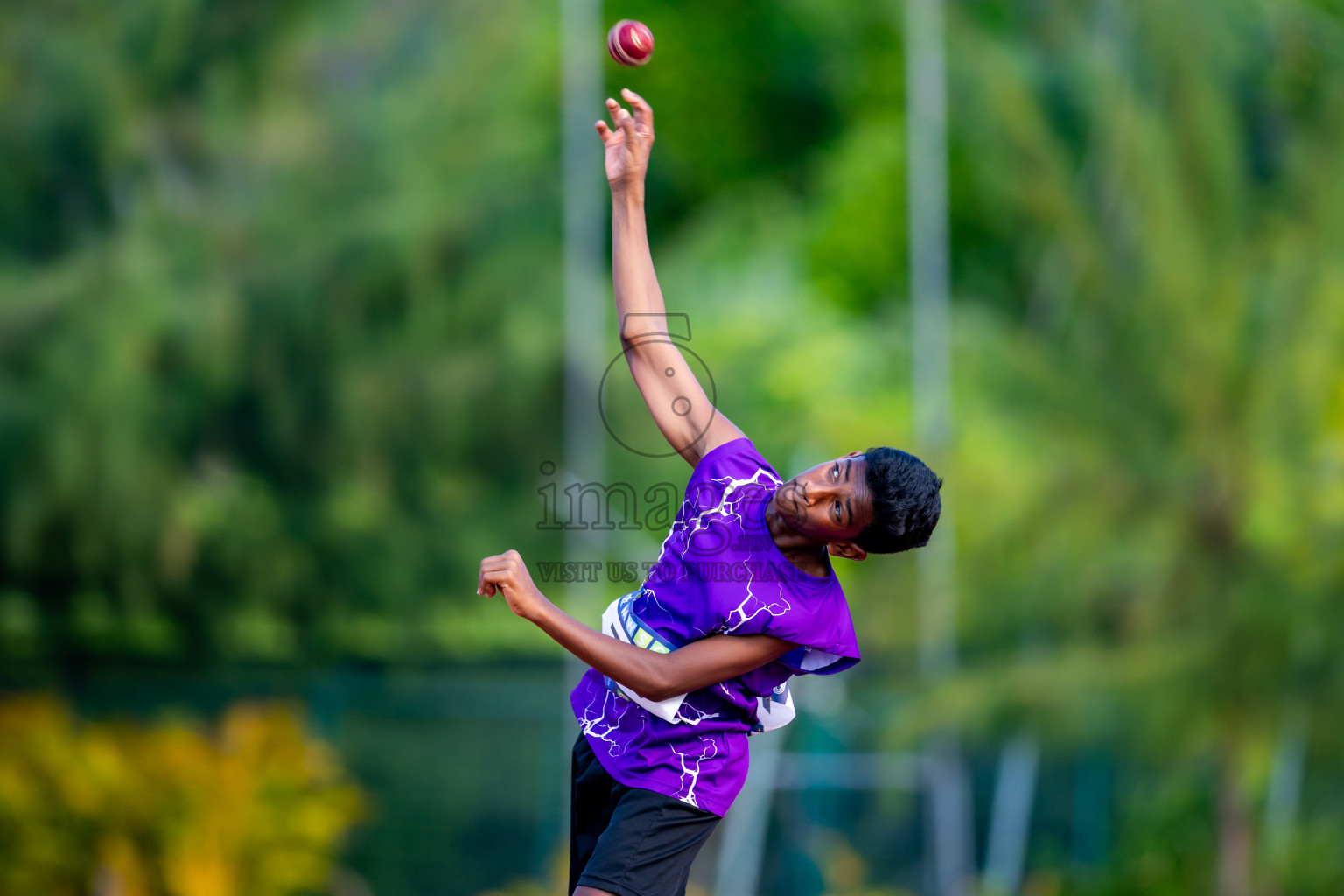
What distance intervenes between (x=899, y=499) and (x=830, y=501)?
0.51ft

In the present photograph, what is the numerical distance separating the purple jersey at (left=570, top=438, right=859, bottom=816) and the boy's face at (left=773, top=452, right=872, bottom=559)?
0.40 ft

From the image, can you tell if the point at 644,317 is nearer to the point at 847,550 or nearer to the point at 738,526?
the point at 738,526

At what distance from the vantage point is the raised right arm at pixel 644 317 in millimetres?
3803

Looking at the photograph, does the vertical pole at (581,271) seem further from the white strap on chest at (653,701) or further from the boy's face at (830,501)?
the boy's face at (830,501)

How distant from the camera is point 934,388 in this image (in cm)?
955

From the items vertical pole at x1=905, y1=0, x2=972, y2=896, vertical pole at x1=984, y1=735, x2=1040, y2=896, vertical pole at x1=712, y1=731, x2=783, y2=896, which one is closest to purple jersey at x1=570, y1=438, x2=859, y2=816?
vertical pole at x1=905, y1=0, x2=972, y2=896

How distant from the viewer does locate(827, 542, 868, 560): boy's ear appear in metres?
3.46

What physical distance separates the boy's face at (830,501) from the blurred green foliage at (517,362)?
5271mm

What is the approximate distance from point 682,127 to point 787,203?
1.64 m

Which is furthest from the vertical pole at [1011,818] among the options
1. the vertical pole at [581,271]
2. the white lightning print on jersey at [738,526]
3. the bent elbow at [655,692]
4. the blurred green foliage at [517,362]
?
the bent elbow at [655,692]

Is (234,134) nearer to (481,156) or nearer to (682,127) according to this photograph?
(481,156)

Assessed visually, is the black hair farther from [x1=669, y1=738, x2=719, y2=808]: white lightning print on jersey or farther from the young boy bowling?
[x1=669, y1=738, x2=719, y2=808]: white lightning print on jersey

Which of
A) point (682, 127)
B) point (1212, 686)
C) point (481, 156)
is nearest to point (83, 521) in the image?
point (481, 156)

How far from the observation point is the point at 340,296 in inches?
407
